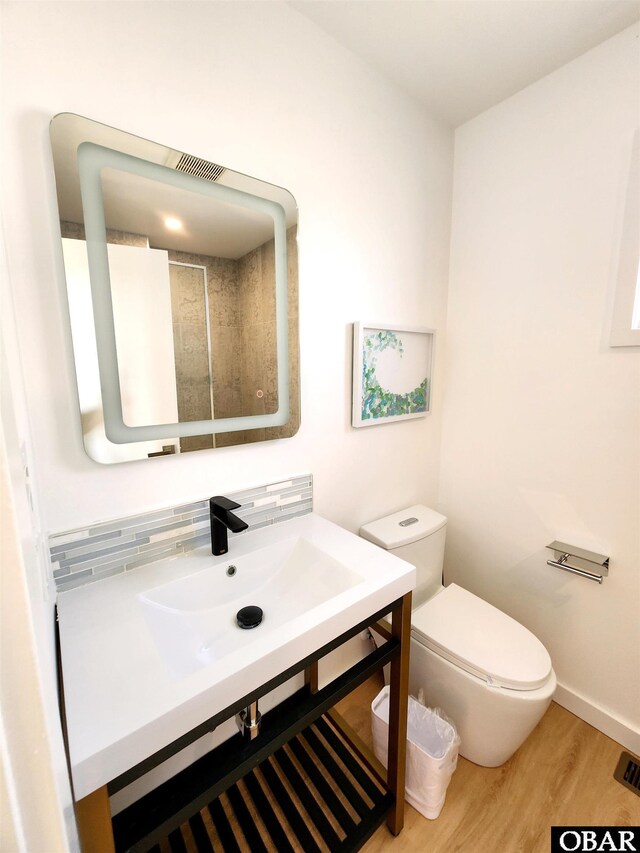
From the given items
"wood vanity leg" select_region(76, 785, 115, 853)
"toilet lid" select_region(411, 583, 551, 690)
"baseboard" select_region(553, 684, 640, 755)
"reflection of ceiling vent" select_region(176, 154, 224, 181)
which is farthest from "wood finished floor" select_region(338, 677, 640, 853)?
"reflection of ceiling vent" select_region(176, 154, 224, 181)

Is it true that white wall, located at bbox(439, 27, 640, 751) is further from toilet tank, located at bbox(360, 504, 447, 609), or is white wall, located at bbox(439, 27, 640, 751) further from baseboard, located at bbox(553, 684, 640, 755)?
toilet tank, located at bbox(360, 504, 447, 609)

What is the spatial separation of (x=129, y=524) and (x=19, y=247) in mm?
680

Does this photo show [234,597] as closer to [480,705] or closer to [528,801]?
[480,705]

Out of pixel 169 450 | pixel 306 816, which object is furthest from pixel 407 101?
pixel 306 816

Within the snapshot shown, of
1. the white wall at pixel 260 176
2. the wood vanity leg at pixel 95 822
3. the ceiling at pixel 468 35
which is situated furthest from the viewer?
the ceiling at pixel 468 35

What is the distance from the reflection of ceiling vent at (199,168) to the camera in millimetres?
951

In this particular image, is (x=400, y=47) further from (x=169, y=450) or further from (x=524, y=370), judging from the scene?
(x=169, y=450)

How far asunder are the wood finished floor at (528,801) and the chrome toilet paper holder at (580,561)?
2.10 feet

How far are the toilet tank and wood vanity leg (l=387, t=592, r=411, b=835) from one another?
375mm

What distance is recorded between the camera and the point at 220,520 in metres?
1.02

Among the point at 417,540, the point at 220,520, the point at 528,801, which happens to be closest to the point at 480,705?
the point at 528,801

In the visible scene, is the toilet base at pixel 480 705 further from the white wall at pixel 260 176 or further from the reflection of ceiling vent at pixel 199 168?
the reflection of ceiling vent at pixel 199 168

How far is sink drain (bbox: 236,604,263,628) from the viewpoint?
92 centimetres

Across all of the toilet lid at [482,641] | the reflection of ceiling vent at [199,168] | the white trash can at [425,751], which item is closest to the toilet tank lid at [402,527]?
the toilet lid at [482,641]
